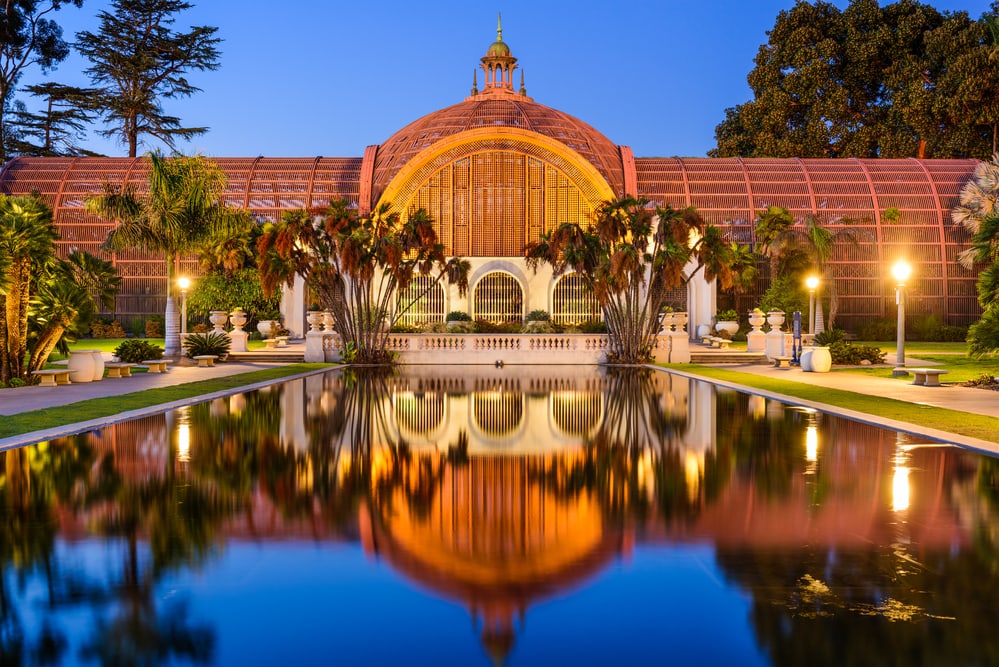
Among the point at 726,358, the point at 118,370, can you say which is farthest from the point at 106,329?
the point at 726,358

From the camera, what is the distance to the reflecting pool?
18.7 feet

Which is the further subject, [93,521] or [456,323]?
[456,323]

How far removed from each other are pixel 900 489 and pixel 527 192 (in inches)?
1545

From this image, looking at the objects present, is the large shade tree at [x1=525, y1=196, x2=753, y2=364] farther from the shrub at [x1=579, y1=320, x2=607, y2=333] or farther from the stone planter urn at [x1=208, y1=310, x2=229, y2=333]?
the stone planter urn at [x1=208, y1=310, x2=229, y2=333]

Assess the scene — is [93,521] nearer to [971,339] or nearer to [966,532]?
[966,532]

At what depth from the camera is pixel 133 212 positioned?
1316 inches

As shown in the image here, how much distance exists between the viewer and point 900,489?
404 inches

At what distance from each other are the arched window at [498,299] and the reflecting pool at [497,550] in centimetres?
3388

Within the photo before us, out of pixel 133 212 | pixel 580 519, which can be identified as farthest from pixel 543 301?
pixel 580 519

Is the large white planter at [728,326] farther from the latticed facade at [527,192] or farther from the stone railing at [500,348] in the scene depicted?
the stone railing at [500,348]

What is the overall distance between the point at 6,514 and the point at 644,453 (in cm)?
748

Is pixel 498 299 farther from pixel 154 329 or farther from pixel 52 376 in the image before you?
pixel 52 376

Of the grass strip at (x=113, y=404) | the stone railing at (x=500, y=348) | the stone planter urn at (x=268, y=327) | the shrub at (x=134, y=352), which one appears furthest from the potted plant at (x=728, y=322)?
the shrub at (x=134, y=352)

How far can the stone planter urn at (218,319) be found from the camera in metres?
44.2
